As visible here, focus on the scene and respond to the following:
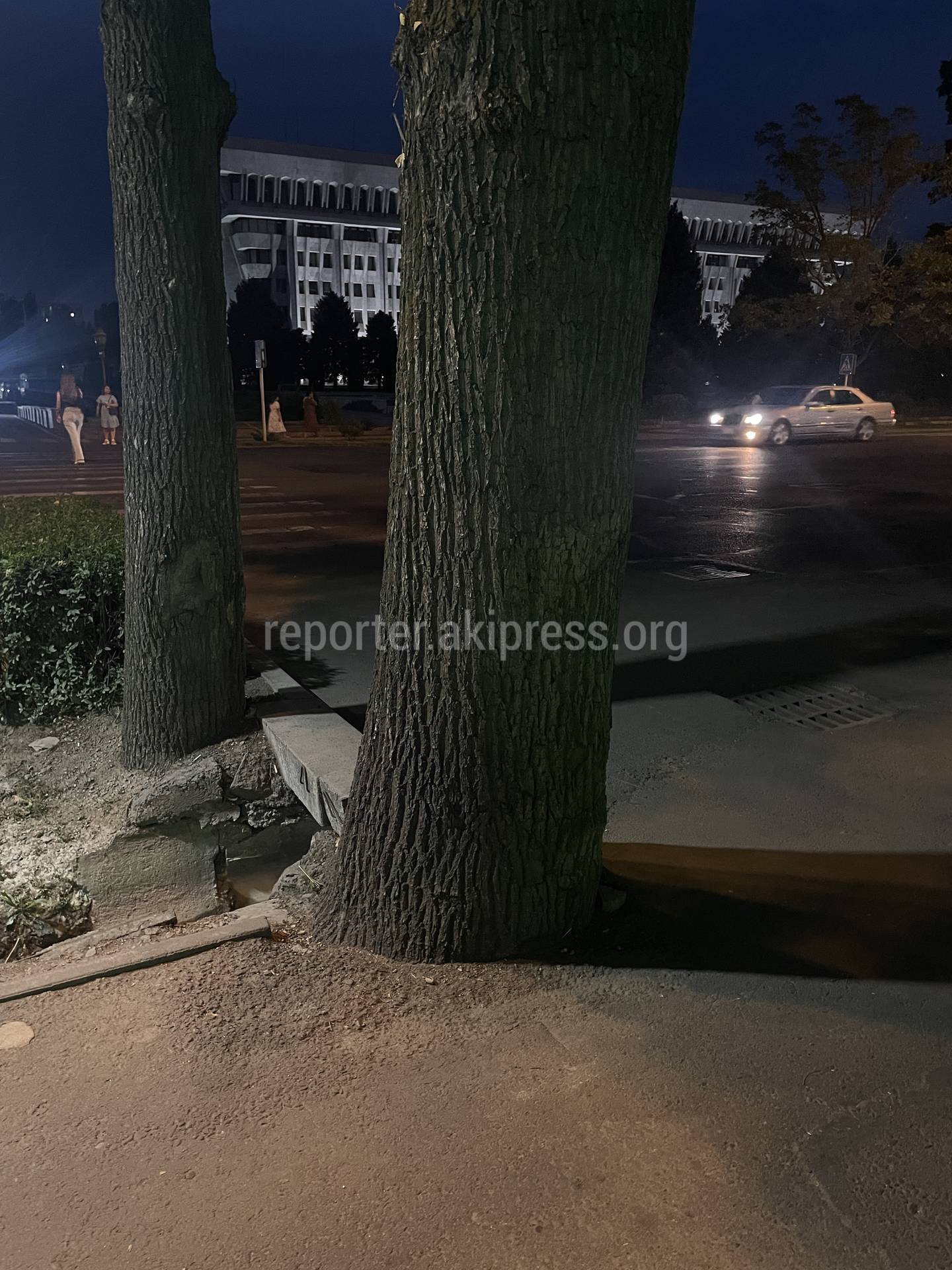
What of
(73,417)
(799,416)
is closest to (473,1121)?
(73,417)

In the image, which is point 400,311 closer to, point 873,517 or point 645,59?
point 645,59

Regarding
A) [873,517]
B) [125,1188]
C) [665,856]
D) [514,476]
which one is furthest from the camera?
[873,517]

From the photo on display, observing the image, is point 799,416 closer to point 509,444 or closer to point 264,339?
point 509,444

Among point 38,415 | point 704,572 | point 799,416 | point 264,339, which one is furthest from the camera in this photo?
point 264,339

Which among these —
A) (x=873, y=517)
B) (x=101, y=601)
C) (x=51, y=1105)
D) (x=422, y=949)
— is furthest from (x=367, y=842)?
(x=873, y=517)

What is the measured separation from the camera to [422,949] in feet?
11.5

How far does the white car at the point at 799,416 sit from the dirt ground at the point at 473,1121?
26045mm

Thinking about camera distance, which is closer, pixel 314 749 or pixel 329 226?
pixel 314 749


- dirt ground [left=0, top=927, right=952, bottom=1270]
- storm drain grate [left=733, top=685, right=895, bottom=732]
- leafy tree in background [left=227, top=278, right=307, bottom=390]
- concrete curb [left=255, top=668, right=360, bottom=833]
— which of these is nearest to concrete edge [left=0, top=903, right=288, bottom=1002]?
dirt ground [left=0, top=927, right=952, bottom=1270]

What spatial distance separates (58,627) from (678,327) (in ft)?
168

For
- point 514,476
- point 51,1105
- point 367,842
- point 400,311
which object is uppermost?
point 400,311

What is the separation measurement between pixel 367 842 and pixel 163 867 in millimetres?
1945

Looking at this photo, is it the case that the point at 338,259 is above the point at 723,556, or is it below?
above

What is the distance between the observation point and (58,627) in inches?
243
